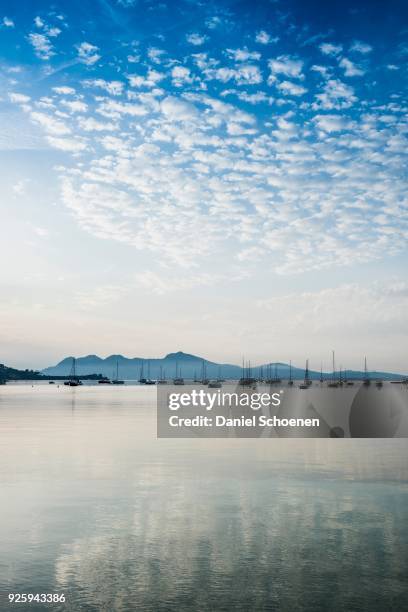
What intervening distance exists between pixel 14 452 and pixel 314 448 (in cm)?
1842

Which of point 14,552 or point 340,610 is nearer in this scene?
point 340,610

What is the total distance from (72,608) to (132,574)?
2.49 metres

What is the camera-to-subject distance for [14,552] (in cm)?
1711

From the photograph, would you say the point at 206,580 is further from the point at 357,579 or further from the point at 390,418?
the point at 390,418

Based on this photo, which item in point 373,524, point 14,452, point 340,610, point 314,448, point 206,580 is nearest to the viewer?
point 340,610

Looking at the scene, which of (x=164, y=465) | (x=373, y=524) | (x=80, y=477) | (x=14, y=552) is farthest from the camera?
(x=164, y=465)

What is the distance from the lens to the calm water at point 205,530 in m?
13.9

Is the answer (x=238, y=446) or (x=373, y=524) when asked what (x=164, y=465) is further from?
(x=373, y=524)

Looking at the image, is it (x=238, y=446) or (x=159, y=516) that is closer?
(x=159, y=516)

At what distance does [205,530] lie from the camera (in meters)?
19.6

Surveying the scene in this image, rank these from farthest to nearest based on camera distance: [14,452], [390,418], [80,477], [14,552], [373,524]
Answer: [390,418] < [14,452] < [80,477] < [373,524] < [14,552]

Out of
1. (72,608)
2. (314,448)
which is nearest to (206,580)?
(72,608)

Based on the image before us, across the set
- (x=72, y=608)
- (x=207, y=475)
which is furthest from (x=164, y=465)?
(x=72, y=608)

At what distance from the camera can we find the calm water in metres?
13.9
